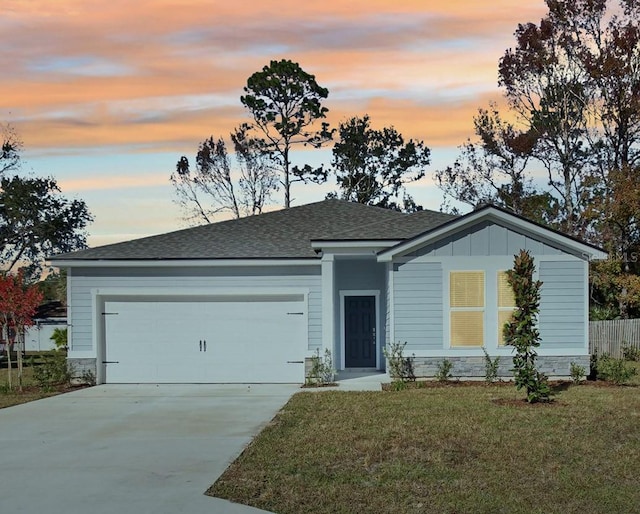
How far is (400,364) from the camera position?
56.9ft

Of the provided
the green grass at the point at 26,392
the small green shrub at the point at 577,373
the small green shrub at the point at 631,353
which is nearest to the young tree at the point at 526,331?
the small green shrub at the point at 577,373

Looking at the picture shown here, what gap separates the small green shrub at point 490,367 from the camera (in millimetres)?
17219

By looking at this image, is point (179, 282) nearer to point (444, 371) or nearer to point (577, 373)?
point (444, 371)

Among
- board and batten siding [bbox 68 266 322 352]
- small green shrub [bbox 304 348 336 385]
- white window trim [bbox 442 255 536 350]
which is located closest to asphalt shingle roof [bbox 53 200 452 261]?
board and batten siding [bbox 68 266 322 352]

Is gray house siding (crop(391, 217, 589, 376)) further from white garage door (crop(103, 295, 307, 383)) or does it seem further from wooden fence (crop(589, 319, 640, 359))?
wooden fence (crop(589, 319, 640, 359))

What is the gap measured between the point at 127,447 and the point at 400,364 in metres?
8.02

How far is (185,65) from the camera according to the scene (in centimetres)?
1919

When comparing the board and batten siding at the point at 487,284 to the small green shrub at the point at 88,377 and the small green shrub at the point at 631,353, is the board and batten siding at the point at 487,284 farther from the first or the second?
the small green shrub at the point at 631,353

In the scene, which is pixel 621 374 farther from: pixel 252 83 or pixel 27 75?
pixel 252 83

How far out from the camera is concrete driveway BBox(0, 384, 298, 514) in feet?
25.7

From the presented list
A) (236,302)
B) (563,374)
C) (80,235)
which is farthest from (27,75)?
(80,235)

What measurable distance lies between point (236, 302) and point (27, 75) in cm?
681

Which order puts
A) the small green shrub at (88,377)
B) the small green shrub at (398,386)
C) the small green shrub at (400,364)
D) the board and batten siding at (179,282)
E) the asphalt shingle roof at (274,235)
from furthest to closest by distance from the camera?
the asphalt shingle roof at (274,235), the board and batten siding at (179,282), the small green shrub at (88,377), the small green shrub at (400,364), the small green shrub at (398,386)

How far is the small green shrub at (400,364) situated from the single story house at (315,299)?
0.50 ft
